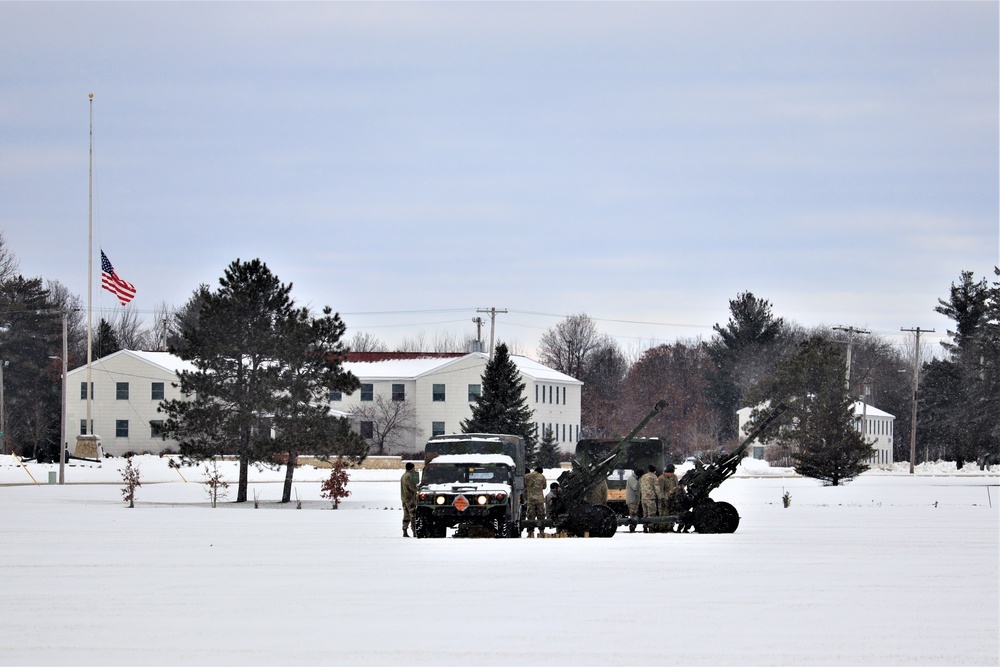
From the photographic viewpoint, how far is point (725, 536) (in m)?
29.0

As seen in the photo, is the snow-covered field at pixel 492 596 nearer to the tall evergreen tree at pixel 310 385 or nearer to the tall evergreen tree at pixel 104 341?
the tall evergreen tree at pixel 310 385

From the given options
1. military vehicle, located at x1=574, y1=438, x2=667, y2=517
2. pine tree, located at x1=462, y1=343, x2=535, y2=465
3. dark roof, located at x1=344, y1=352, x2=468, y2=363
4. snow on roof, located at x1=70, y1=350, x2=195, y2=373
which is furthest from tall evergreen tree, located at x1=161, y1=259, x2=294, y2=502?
dark roof, located at x1=344, y1=352, x2=468, y2=363

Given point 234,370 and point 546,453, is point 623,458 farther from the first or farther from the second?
point 546,453

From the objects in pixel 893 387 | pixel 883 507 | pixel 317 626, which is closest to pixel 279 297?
pixel 883 507

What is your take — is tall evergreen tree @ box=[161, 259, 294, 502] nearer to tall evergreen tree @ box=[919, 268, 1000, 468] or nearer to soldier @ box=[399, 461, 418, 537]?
soldier @ box=[399, 461, 418, 537]

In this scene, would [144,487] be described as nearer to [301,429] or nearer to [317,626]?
[301,429]

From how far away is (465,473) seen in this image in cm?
2911

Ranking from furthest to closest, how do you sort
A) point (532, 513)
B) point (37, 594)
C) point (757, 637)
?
point (532, 513) → point (37, 594) → point (757, 637)

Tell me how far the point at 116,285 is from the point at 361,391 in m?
27.3

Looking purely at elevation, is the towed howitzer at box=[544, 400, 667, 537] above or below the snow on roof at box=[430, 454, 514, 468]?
below

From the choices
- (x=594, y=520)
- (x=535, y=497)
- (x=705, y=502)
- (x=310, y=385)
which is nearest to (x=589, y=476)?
(x=594, y=520)

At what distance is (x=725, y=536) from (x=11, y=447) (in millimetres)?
80865

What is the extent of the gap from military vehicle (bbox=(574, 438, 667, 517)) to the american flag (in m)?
39.4

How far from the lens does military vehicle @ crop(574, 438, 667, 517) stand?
33812 millimetres
